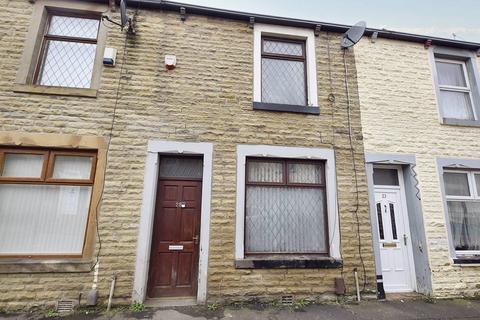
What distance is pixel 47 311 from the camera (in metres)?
4.16

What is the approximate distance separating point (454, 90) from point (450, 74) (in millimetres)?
495

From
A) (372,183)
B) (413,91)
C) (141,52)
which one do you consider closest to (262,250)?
(372,183)

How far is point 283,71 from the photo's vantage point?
6.02 metres

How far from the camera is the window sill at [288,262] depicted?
15.6ft

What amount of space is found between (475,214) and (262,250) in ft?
16.8

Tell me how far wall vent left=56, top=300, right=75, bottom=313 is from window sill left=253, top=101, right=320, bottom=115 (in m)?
4.91

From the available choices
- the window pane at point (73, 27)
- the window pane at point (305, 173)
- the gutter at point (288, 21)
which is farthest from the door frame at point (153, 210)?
the gutter at point (288, 21)

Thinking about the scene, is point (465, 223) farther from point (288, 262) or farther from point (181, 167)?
point (181, 167)

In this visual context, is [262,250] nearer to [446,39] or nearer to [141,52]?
[141,52]

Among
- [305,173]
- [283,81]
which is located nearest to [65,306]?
[305,173]

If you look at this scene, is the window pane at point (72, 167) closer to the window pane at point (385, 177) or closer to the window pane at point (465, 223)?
the window pane at point (385, 177)

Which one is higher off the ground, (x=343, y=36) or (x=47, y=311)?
(x=343, y=36)

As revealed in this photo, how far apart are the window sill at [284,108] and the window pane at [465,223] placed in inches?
150

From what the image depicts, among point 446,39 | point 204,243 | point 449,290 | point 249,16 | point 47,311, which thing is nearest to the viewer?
point 47,311
